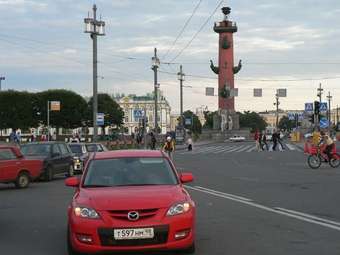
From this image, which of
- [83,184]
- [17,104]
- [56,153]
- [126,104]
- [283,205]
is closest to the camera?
[83,184]

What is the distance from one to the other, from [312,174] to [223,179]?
3922mm

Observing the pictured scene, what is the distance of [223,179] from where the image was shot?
22500 mm

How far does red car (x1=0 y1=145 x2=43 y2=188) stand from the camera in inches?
779

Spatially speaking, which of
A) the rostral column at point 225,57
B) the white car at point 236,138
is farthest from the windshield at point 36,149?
the white car at point 236,138

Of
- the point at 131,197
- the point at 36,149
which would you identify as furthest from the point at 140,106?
the point at 131,197

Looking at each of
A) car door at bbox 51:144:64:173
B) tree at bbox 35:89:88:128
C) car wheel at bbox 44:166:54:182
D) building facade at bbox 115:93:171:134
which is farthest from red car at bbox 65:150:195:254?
building facade at bbox 115:93:171:134

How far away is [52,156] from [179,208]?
16.3m

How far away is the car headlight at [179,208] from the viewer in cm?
809

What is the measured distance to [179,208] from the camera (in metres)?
8.20

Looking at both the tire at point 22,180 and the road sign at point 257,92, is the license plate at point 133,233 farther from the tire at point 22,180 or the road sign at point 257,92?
the road sign at point 257,92

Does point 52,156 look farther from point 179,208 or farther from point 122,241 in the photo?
point 122,241

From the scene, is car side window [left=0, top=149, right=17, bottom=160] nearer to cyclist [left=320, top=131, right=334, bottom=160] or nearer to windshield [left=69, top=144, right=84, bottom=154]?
windshield [left=69, top=144, right=84, bottom=154]

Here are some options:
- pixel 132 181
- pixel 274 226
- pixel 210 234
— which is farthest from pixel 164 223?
pixel 274 226

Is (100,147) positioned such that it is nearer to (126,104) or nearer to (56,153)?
(56,153)
